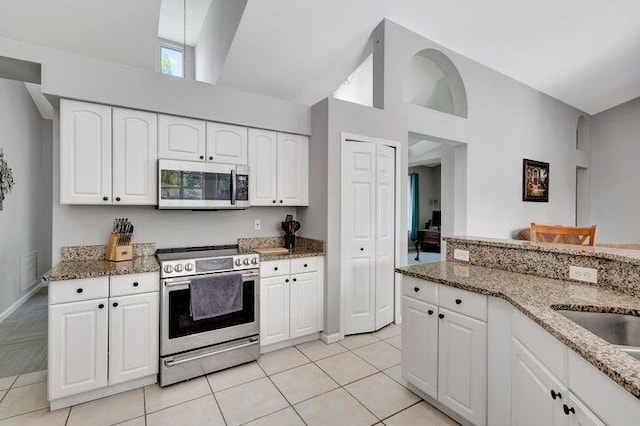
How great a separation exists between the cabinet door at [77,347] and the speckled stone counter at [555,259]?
2.67 meters

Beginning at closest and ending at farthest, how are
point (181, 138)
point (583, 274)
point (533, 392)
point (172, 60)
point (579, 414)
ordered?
point (579, 414)
point (533, 392)
point (583, 274)
point (181, 138)
point (172, 60)

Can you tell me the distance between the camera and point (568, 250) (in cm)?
184

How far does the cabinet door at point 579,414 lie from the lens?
3.08ft

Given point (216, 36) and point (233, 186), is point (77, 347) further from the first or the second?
point (216, 36)

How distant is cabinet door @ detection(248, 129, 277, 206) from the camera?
308 cm

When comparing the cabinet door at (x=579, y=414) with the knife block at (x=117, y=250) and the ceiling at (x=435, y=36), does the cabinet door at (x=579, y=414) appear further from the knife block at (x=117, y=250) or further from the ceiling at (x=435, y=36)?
the ceiling at (x=435, y=36)

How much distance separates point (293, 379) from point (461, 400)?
123 cm

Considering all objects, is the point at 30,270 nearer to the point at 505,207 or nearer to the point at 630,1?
the point at 505,207

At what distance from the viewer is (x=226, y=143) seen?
9.66 feet

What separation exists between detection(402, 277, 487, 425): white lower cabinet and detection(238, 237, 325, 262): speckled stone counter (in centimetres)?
114

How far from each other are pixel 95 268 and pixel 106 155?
35.0 inches

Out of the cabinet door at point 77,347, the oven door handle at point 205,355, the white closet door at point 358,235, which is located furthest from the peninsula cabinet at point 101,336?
the white closet door at point 358,235

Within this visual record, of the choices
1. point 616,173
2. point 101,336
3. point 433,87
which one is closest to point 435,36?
point 433,87

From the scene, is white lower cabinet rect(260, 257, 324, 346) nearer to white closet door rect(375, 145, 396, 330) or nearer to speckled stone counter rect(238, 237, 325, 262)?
speckled stone counter rect(238, 237, 325, 262)
